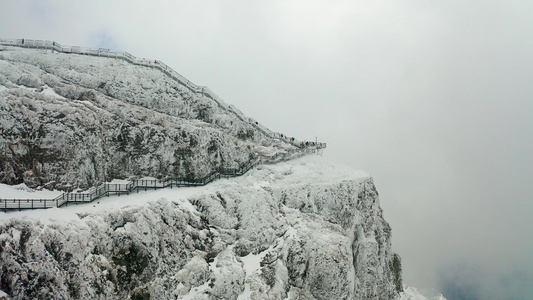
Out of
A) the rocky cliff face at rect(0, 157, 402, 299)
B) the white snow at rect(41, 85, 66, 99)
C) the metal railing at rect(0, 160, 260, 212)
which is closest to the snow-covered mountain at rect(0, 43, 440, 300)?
the rocky cliff face at rect(0, 157, 402, 299)

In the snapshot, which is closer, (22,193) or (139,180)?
(22,193)

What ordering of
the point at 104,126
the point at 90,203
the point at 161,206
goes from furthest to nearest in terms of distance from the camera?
the point at 104,126
the point at 161,206
the point at 90,203

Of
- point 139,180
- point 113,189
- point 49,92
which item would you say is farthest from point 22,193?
point 49,92

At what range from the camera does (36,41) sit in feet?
179

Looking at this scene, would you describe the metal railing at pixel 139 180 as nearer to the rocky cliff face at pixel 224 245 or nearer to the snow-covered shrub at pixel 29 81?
the rocky cliff face at pixel 224 245

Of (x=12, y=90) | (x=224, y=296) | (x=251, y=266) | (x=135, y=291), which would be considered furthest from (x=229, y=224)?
(x=12, y=90)

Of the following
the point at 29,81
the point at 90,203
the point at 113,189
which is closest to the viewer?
the point at 90,203

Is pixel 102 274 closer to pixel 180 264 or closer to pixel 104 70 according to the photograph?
pixel 180 264

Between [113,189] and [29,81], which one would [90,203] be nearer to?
[113,189]

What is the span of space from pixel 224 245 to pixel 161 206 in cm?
747

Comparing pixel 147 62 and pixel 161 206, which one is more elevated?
pixel 147 62

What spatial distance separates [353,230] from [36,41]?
4901cm

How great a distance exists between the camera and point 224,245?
4138 centimetres

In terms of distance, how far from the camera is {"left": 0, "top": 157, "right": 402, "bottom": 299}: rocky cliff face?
2945 centimetres
